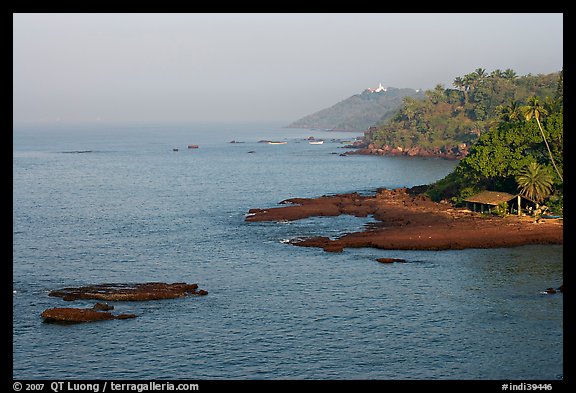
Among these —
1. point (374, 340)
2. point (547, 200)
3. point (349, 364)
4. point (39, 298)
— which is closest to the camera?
point (349, 364)

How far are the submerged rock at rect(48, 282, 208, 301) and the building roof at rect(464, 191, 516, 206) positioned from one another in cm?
5117

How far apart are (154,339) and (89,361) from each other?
575cm

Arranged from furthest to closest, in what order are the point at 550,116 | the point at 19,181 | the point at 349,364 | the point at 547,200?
1. the point at 19,181
2. the point at 550,116
3. the point at 547,200
4. the point at 349,364

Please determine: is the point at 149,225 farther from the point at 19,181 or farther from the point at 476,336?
the point at 19,181

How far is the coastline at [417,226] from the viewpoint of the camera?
283 ft

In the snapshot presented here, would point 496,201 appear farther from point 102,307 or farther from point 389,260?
point 102,307

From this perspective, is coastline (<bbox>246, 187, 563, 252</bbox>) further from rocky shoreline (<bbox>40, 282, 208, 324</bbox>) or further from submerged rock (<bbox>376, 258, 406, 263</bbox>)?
rocky shoreline (<bbox>40, 282, 208, 324</bbox>)

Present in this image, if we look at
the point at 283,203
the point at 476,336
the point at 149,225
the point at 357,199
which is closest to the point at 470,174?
the point at 357,199

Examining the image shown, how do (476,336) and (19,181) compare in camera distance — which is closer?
(476,336)

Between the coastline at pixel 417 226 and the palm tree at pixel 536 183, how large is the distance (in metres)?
3.61

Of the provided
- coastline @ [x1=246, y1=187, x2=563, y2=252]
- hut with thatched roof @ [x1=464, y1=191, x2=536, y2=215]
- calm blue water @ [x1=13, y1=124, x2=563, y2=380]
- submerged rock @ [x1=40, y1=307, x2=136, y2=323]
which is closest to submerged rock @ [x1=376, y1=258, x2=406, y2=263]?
calm blue water @ [x1=13, y1=124, x2=563, y2=380]

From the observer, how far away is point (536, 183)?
98.4 meters

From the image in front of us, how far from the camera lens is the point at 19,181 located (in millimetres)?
170875

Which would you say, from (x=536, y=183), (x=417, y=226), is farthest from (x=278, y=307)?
(x=536, y=183)
